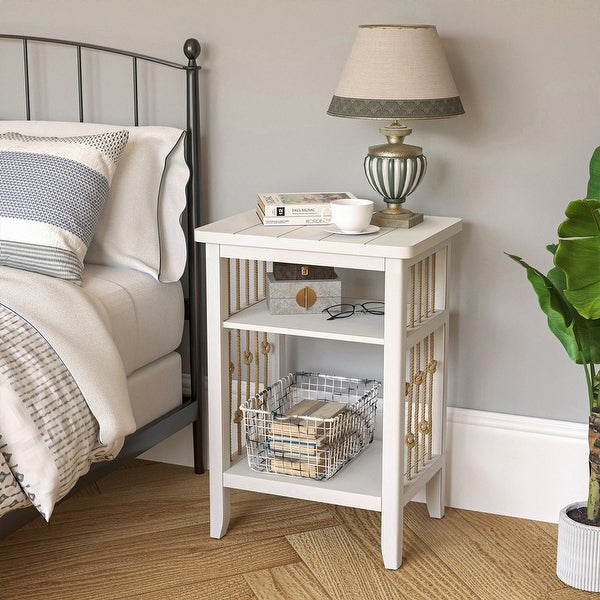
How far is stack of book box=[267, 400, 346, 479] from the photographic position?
235cm

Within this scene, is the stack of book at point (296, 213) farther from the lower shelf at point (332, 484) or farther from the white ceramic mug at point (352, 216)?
the lower shelf at point (332, 484)

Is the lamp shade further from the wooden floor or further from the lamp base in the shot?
the wooden floor

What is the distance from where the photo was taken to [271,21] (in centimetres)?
260

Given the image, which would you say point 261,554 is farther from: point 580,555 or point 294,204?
point 294,204

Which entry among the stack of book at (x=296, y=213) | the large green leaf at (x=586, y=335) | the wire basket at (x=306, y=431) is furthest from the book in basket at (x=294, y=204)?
the large green leaf at (x=586, y=335)

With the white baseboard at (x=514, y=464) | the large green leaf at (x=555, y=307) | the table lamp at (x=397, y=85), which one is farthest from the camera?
the white baseboard at (x=514, y=464)

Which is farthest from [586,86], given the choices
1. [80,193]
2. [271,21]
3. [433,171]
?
[80,193]

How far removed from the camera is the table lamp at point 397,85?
2.21 metres

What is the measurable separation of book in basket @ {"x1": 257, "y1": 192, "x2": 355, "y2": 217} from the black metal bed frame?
0.37 meters

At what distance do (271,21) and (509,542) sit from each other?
1493 millimetres

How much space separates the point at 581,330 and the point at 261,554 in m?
0.94

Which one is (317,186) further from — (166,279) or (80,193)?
(80,193)

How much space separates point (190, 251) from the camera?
2738 millimetres

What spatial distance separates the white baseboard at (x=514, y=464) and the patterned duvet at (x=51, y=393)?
94 centimetres
